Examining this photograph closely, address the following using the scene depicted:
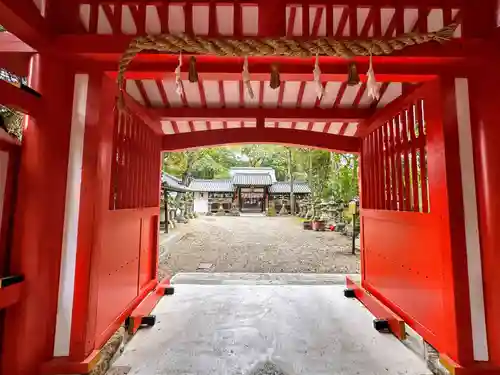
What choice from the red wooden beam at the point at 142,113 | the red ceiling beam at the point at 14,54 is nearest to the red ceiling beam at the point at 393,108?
the red wooden beam at the point at 142,113

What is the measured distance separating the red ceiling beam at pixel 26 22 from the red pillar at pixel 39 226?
14cm

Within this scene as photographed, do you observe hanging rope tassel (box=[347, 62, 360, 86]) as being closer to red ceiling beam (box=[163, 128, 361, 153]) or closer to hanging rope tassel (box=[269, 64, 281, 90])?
hanging rope tassel (box=[269, 64, 281, 90])

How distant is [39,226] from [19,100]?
3.08 ft

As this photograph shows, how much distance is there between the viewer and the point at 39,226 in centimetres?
198

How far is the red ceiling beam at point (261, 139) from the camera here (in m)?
4.11

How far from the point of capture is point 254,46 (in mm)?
1978

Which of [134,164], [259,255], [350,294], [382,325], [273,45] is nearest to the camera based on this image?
[273,45]

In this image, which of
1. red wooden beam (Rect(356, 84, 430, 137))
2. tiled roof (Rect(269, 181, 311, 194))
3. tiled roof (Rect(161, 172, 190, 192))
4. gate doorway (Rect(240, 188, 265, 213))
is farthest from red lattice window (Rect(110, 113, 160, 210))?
gate doorway (Rect(240, 188, 265, 213))

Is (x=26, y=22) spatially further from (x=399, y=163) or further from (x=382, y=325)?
(x=382, y=325)

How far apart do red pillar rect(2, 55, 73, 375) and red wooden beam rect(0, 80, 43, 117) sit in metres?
0.06

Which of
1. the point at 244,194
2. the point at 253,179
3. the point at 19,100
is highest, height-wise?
the point at 253,179

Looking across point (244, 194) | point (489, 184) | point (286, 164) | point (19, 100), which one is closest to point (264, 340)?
point (489, 184)

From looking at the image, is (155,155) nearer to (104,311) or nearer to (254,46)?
(104,311)

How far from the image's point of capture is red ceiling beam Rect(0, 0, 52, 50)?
1688 millimetres
